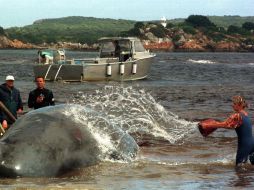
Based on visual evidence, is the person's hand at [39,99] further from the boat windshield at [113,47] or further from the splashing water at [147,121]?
the boat windshield at [113,47]

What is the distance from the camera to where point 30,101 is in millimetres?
11844

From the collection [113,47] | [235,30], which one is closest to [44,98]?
[113,47]

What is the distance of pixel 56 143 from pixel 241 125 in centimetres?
296

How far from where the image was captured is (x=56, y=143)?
8.89 m

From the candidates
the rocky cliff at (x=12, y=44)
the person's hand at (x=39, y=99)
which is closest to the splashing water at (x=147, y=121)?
the person's hand at (x=39, y=99)

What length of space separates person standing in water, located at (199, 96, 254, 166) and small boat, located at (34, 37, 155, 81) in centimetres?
2727

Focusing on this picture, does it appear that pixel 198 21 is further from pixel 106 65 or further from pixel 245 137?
pixel 245 137

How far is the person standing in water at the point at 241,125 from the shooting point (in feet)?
32.4

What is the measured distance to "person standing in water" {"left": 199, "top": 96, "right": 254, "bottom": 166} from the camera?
9.88 m

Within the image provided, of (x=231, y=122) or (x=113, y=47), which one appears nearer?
(x=231, y=122)

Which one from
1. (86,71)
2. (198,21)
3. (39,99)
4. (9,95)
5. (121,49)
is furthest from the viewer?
(198,21)

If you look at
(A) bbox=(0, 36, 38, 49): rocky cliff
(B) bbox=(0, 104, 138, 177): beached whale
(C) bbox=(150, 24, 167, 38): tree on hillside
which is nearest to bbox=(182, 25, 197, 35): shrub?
(C) bbox=(150, 24, 167, 38): tree on hillside

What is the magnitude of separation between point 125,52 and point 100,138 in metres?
29.0

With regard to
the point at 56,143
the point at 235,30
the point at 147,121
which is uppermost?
the point at 56,143
